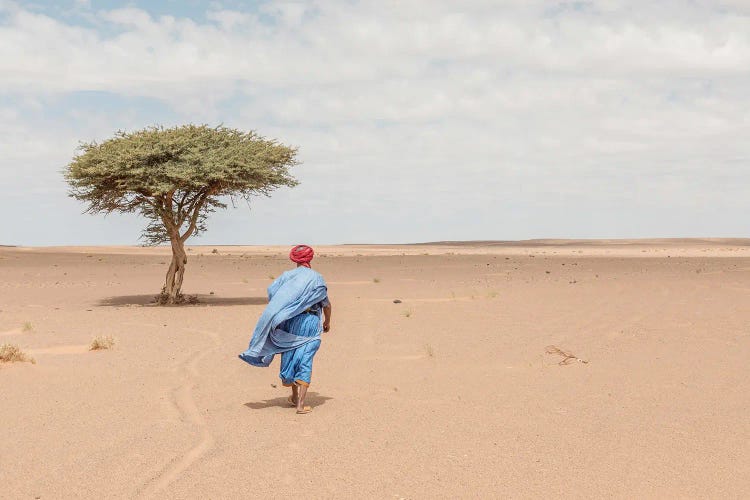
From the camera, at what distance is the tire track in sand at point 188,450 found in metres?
6.73

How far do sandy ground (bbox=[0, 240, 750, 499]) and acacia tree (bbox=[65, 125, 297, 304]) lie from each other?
3.37m

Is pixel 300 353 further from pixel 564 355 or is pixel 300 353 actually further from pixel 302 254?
pixel 564 355

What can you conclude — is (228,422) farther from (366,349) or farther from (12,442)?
(366,349)

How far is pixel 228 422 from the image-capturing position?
355 inches

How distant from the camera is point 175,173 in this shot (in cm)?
2192

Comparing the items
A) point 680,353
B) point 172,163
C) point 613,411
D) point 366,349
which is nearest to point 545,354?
point 680,353

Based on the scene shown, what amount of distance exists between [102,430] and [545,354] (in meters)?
7.78

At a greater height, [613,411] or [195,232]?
[195,232]

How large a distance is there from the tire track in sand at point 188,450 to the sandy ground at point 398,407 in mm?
29

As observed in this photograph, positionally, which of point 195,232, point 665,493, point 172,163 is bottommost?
point 665,493

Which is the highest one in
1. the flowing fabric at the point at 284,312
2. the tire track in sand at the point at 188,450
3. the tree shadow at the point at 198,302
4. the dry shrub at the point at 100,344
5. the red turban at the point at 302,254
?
the red turban at the point at 302,254

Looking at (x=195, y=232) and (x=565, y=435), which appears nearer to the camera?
(x=565, y=435)

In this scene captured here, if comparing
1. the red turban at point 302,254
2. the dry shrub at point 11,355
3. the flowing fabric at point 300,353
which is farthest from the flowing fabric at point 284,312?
the dry shrub at point 11,355

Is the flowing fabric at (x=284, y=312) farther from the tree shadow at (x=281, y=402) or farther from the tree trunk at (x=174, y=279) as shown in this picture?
the tree trunk at (x=174, y=279)
